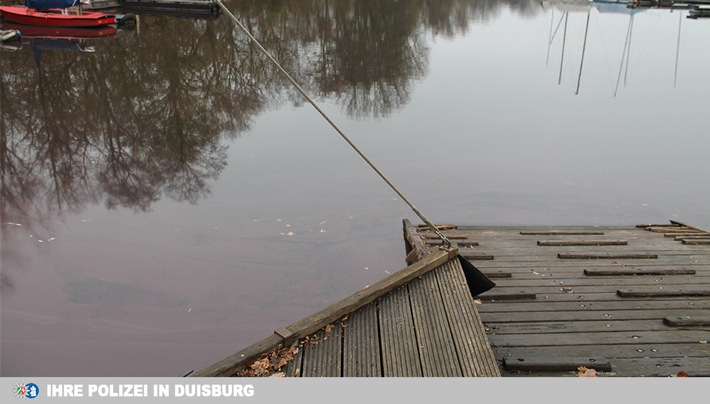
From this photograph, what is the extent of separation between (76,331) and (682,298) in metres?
5.68

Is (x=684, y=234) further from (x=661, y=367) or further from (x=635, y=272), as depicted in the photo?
(x=661, y=367)

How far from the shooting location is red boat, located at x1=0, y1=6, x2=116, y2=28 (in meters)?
23.2

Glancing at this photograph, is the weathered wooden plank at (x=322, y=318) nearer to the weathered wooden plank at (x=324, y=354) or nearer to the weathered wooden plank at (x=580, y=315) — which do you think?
the weathered wooden plank at (x=324, y=354)

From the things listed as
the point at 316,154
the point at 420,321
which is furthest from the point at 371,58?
the point at 420,321

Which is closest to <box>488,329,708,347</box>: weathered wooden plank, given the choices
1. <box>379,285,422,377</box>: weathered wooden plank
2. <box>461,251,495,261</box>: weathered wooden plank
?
<box>379,285,422,377</box>: weathered wooden plank

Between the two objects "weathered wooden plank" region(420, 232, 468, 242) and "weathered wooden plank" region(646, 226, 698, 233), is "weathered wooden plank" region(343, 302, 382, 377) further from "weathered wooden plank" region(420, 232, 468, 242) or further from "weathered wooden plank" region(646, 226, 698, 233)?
"weathered wooden plank" region(646, 226, 698, 233)

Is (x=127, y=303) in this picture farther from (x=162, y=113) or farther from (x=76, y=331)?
(x=162, y=113)

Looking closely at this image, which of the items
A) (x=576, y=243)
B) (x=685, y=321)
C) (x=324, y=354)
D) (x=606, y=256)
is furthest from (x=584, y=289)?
(x=324, y=354)

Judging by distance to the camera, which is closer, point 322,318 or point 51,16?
point 322,318

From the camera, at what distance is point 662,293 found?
221 inches

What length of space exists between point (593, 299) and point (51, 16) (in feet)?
77.0

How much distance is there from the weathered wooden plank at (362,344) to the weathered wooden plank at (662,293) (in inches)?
98.9
